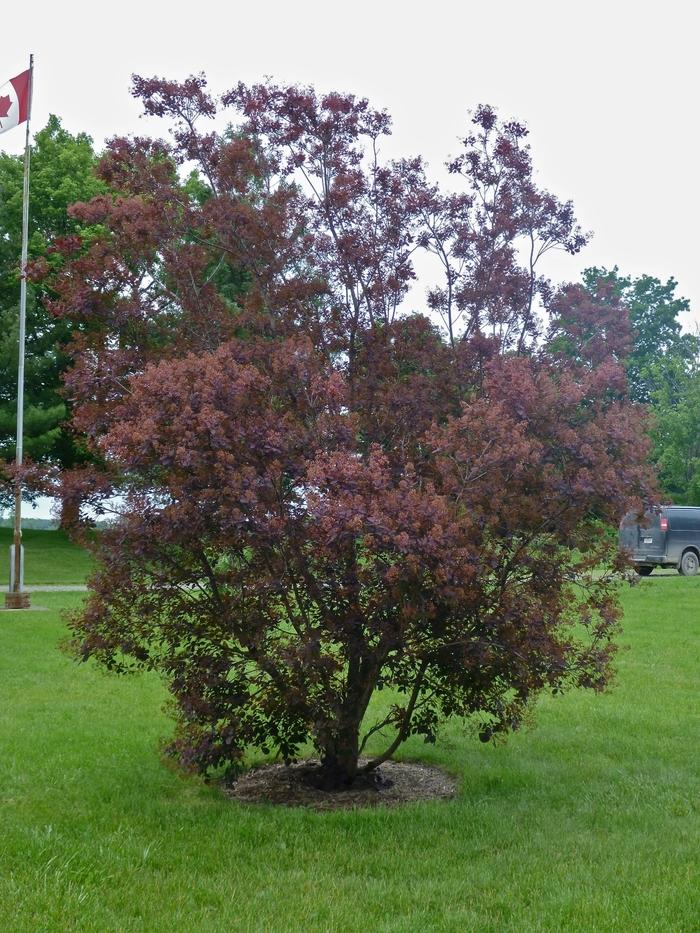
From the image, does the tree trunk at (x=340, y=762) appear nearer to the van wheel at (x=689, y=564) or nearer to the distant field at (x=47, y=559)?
the distant field at (x=47, y=559)

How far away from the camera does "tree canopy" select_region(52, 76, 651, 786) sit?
18.9 ft

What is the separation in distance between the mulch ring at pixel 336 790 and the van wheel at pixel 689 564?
2011 centimetres

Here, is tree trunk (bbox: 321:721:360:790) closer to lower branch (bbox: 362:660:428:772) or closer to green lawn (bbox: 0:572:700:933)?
lower branch (bbox: 362:660:428:772)

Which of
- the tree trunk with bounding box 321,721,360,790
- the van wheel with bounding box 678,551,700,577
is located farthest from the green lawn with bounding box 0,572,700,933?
the van wheel with bounding box 678,551,700,577

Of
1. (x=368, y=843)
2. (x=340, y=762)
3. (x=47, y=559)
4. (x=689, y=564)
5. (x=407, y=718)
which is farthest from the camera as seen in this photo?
(x=47, y=559)

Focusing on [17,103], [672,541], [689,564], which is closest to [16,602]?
[17,103]

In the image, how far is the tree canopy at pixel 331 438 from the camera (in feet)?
18.9

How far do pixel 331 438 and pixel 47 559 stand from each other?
27.9 metres

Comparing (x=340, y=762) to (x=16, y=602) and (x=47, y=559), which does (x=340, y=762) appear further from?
(x=47, y=559)

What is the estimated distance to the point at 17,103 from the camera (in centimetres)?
1944

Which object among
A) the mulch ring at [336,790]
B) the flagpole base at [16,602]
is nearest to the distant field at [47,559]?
the flagpole base at [16,602]

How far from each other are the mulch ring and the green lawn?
0.69 ft

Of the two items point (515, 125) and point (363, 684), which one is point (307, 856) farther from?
point (515, 125)

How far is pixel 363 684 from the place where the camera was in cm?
657
